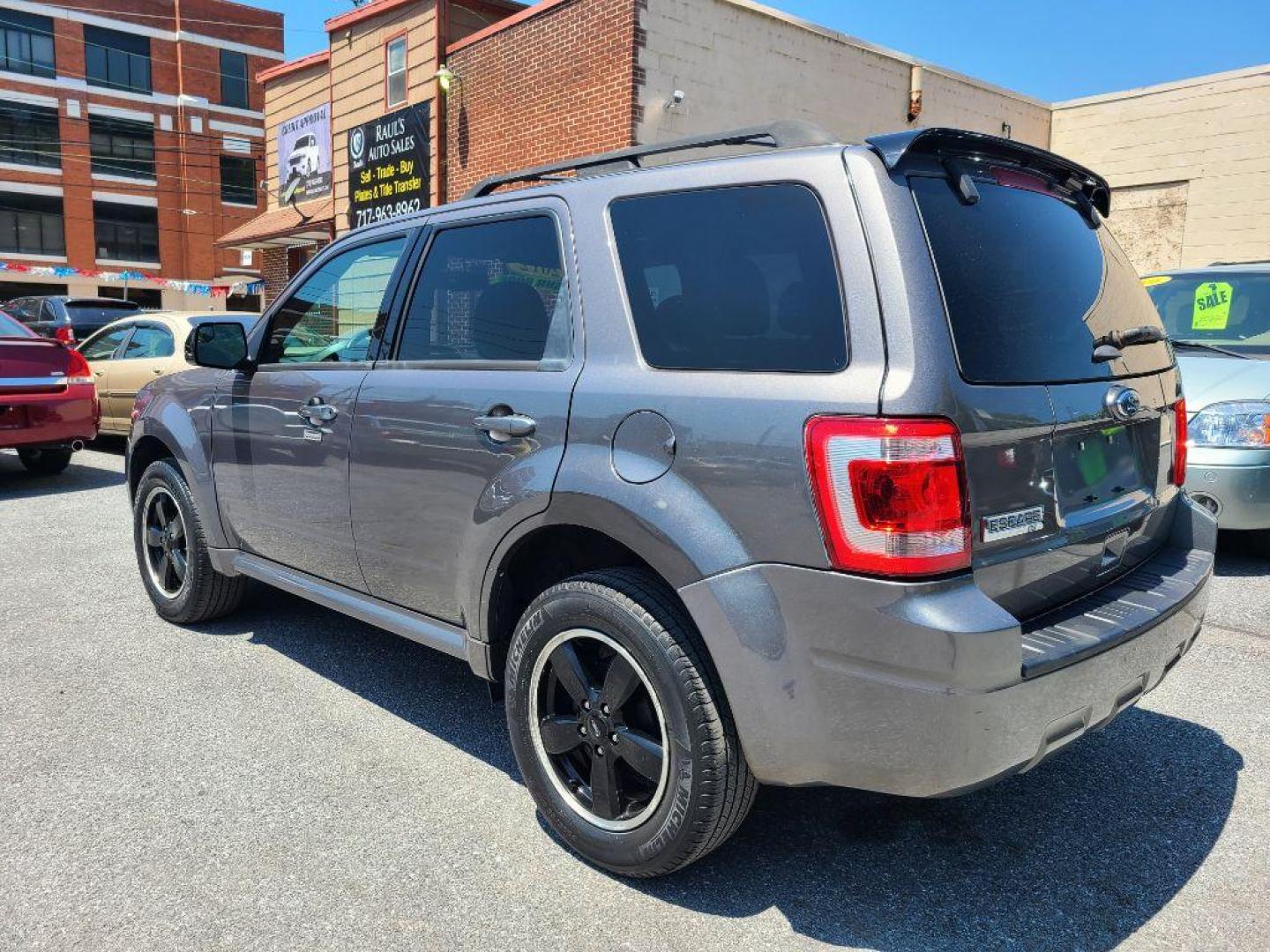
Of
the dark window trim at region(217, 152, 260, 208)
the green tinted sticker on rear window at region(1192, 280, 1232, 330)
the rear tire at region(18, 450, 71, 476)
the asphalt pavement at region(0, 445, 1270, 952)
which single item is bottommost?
the asphalt pavement at region(0, 445, 1270, 952)

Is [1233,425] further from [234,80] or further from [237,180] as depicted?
[234,80]

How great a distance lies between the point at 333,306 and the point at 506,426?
139cm

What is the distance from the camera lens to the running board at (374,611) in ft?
9.59

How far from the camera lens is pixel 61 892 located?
246 centimetres

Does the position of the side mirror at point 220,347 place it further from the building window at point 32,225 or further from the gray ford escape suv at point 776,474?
the building window at point 32,225

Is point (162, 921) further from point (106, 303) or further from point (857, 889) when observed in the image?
point (106, 303)

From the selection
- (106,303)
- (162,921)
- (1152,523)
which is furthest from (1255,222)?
(106,303)

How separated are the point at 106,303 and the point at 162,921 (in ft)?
56.5

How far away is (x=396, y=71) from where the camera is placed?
1561 centimetres

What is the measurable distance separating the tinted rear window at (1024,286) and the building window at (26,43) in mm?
49860

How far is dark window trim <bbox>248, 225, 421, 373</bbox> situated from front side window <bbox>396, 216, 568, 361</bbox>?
0.40ft

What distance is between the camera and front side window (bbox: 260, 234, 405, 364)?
3.46 m

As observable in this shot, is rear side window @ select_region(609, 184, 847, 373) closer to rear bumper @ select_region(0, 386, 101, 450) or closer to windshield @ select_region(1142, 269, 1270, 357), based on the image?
windshield @ select_region(1142, 269, 1270, 357)

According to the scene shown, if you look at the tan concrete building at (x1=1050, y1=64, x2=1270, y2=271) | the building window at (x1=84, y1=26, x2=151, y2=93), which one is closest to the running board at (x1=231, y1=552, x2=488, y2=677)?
the tan concrete building at (x1=1050, y1=64, x2=1270, y2=271)
